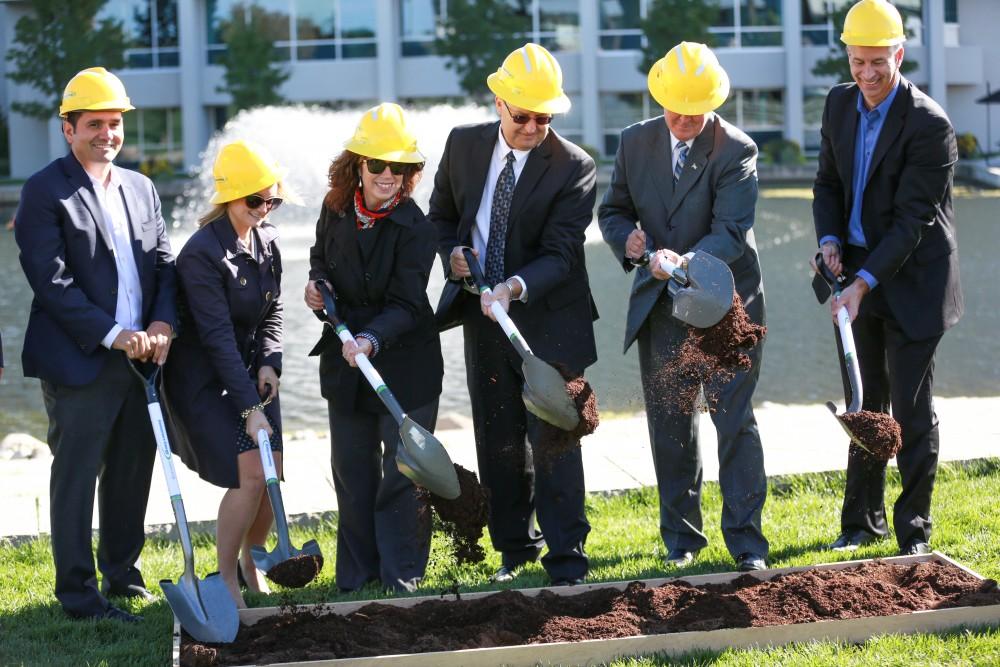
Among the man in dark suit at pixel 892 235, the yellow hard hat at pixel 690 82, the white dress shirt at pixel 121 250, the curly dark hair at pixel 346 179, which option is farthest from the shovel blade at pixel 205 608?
the man in dark suit at pixel 892 235

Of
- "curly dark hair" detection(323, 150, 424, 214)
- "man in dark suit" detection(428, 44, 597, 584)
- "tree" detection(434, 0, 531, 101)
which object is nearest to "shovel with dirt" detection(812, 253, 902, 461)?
"man in dark suit" detection(428, 44, 597, 584)

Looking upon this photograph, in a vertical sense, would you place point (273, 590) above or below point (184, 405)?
below

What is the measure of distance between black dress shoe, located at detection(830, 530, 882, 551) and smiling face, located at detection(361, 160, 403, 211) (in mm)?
2506

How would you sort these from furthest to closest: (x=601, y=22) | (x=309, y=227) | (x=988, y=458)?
(x=601, y=22) < (x=309, y=227) < (x=988, y=458)

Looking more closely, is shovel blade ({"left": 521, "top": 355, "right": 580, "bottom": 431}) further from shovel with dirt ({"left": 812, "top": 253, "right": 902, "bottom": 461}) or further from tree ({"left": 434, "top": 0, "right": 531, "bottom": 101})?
tree ({"left": 434, "top": 0, "right": 531, "bottom": 101})

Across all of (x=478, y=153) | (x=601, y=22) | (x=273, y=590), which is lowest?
(x=273, y=590)

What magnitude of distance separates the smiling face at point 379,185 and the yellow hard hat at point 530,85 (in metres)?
0.54

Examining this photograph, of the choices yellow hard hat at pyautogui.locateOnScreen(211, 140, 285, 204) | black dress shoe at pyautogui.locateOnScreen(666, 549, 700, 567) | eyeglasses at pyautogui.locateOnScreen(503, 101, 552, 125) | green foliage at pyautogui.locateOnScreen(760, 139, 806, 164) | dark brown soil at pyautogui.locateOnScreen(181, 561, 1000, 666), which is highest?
green foliage at pyautogui.locateOnScreen(760, 139, 806, 164)

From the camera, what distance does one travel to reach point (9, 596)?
219 inches

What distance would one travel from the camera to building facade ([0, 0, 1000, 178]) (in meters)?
38.5

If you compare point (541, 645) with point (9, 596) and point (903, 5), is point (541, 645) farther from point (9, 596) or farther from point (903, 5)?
point (903, 5)

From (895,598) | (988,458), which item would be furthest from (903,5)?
(895,598)

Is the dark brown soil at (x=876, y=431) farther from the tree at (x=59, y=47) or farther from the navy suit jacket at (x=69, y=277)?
the tree at (x=59, y=47)

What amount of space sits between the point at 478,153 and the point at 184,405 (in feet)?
5.32
